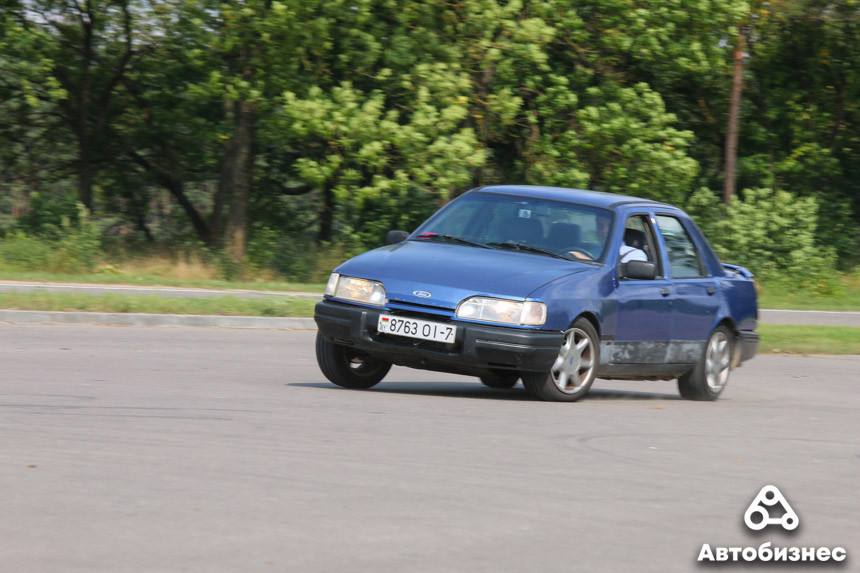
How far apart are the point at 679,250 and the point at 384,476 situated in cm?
553

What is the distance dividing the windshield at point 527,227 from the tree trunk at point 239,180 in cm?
1989

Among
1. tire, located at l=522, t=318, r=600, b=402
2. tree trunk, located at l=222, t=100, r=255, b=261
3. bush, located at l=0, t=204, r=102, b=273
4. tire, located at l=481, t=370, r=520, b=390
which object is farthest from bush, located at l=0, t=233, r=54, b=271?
tire, located at l=522, t=318, r=600, b=402

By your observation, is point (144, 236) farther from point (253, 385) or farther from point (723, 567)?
point (723, 567)

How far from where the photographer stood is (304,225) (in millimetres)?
32812

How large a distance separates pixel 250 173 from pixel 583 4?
9.05 m

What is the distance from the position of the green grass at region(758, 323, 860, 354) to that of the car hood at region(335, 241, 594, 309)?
8.74 m

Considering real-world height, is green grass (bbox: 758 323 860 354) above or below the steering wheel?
below

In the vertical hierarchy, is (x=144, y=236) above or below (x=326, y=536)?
below

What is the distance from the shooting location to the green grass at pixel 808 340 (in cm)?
1703

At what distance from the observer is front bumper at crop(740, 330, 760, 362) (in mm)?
11258

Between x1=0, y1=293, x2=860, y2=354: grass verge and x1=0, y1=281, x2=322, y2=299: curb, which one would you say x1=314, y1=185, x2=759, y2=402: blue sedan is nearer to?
x1=0, y1=293, x2=860, y2=354: grass verge

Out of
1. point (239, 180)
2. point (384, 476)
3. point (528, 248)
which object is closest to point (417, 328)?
point (528, 248)

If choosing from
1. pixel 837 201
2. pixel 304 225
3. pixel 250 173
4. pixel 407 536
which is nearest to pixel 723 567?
pixel 407 536

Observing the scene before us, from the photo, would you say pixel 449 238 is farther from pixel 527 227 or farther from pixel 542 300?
pixel 542 300
